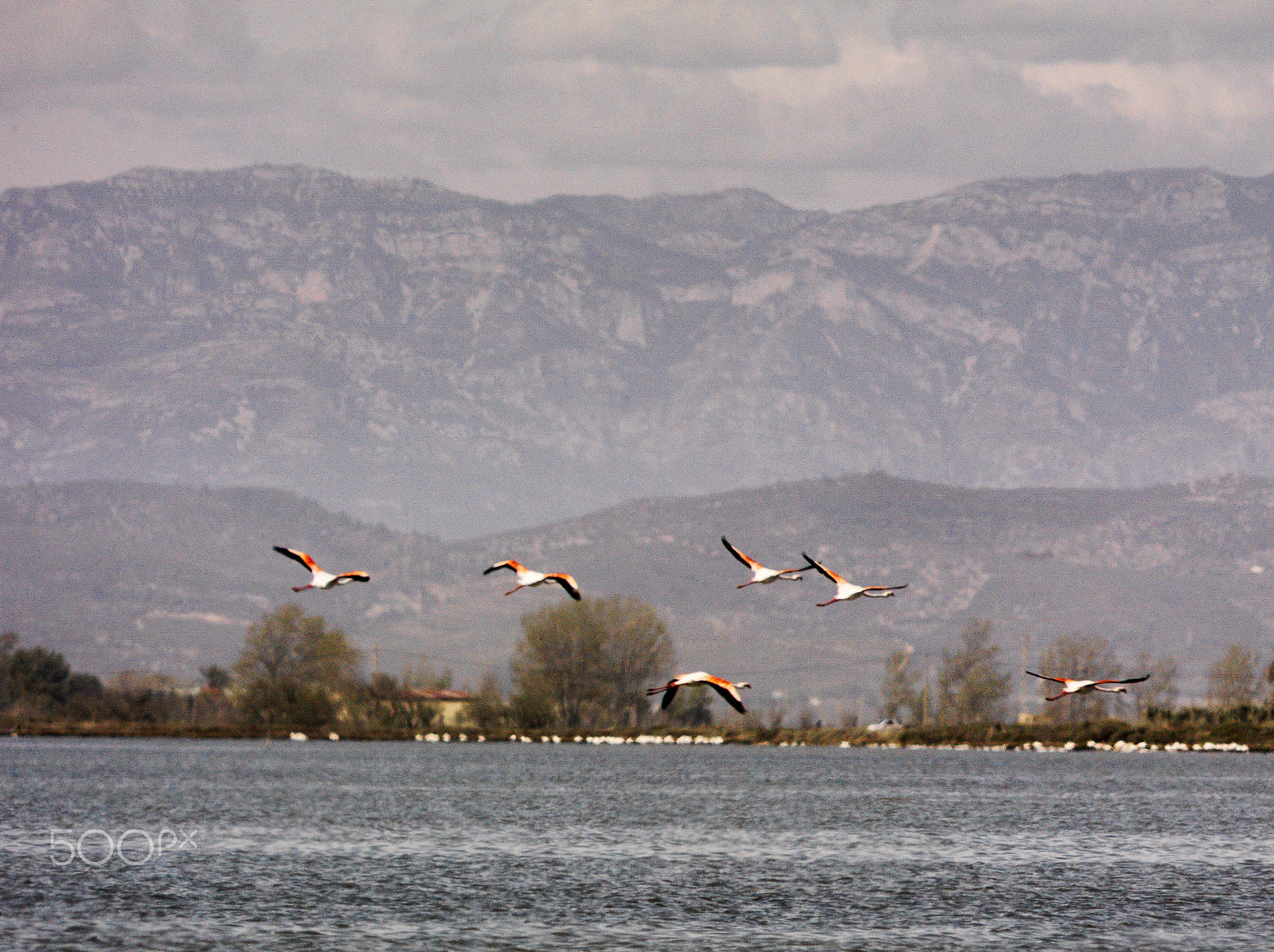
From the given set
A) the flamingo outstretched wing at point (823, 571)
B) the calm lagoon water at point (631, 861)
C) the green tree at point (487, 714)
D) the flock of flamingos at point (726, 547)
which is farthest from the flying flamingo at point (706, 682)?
the green tree at point (487, 714)

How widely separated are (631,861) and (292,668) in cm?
12632

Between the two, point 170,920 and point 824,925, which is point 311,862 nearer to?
point 170,920

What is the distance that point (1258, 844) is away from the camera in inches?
3125

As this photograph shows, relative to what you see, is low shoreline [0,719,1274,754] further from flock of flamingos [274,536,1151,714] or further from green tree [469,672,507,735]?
flock of flamingos [274,536,1151,714]

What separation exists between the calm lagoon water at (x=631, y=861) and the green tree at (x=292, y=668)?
2229 inches

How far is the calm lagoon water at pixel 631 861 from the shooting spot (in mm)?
54938

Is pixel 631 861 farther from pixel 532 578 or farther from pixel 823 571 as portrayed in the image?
pixel 532 578

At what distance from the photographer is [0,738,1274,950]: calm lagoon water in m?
54.9

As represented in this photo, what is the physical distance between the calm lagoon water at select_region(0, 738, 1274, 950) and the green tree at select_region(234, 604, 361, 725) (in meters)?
56.6

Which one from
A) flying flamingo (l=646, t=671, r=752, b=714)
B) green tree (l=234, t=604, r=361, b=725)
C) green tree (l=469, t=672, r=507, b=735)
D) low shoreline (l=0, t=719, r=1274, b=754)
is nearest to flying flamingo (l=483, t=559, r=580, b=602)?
flying flamingo (l=646, t=671, r=752, b=714)

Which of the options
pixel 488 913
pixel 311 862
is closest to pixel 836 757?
pixel 311 862

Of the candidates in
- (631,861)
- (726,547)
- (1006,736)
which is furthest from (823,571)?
(1006,736)

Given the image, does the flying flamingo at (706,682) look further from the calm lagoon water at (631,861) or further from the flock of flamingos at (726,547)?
the calm lagoon water at (631,861)

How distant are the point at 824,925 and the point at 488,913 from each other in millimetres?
9743
